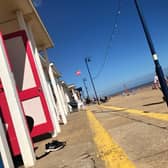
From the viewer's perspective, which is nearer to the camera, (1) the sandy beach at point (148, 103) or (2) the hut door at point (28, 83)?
(2) the hut door at point (28, 83)

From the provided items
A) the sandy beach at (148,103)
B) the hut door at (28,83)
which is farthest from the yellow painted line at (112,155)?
the sandy beach at (148,103)

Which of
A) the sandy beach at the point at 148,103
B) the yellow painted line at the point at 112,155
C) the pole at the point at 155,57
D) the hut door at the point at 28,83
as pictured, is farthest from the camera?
the sandy beach at the point at 148,103

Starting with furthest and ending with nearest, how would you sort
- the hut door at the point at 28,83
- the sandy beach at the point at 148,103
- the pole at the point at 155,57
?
the sandy beach at the point at 148,103
the pole at the point at 155,57
the hut door at the point at 28,83

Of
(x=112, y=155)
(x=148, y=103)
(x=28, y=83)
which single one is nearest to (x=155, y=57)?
(x=28, y=83)

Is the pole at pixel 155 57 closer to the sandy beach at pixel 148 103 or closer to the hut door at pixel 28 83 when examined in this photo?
the sandy beach at pixel 148 103

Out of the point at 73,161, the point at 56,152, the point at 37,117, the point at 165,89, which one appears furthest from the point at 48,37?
the point at 73,161

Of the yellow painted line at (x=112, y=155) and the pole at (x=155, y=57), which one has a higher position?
the pole at (x=155, y=57)

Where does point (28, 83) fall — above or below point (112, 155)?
above

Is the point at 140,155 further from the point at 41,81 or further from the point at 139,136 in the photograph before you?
the point at 41,81

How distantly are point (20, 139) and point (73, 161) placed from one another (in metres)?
1.10

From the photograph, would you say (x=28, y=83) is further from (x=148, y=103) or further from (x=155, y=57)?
(x=148, y=103)

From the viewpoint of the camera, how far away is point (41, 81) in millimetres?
8461

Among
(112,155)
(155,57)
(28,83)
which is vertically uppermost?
(28,83)

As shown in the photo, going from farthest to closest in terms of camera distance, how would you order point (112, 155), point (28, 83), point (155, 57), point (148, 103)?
1. point (148, 103)
2. point (155, 57)
3. point (28, 83)
4. point (112, 155)
